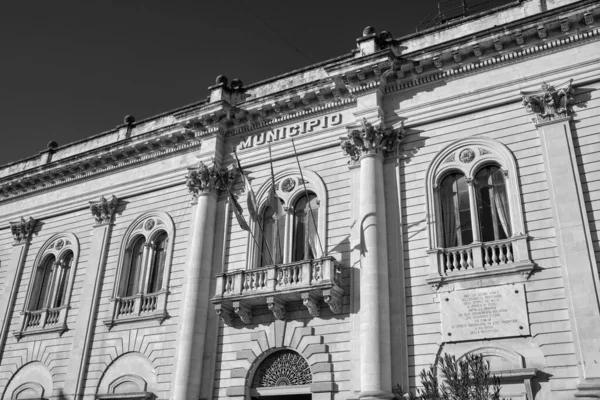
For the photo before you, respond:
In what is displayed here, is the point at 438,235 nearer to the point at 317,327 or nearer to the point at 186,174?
the point at 317,327

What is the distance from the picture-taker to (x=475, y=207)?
16.2 meters

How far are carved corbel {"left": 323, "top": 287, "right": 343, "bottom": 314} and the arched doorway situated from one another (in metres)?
1.72

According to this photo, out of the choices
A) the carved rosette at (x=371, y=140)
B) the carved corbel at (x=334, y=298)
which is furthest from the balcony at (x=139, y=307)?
the carved rosette at (x=371, y=140)


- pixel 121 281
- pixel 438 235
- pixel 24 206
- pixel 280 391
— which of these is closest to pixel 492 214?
pixel 438 235

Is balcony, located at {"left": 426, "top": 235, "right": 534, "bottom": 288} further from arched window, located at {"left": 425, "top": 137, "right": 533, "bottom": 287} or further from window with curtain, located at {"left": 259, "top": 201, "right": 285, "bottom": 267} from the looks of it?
window with curtain, located at {"left": 259, "top": 201, "right": 285, "bottom": 267}

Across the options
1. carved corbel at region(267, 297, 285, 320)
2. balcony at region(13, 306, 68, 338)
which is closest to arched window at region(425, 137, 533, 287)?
carved corbel at region(267, 297, 285, 320)

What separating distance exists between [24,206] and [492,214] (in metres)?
19.6

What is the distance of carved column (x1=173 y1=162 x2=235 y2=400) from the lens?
17.9 metres

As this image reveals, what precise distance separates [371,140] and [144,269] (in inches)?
361

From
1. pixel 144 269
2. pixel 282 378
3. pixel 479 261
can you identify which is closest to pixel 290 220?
pixel 282 378

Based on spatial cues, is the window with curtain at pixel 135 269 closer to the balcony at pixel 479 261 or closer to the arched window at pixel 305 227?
the arched window at pixel 305 227

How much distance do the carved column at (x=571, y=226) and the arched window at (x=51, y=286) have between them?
16.7 m

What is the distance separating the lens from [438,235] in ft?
53.7

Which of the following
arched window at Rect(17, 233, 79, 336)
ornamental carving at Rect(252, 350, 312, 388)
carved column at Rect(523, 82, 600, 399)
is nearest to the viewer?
carved column at Rect(523, 82, 600, 399)
